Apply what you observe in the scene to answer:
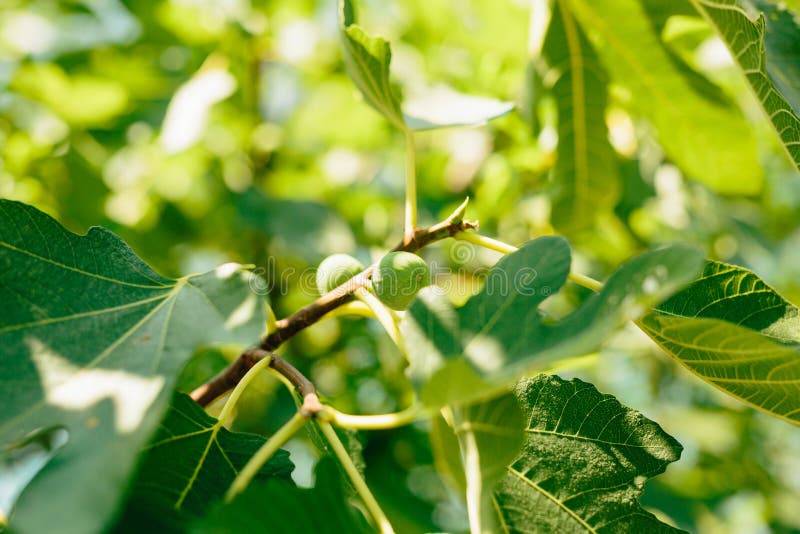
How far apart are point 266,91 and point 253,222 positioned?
2.82 feet

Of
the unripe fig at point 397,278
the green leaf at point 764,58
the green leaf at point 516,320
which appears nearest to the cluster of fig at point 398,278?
the unripe fig at point 397,278

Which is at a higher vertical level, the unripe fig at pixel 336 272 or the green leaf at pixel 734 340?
the unripe fig at pixel 336 272

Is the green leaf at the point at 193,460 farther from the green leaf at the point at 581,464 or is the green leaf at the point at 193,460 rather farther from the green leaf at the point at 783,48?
the green leaf at the point at 783,48

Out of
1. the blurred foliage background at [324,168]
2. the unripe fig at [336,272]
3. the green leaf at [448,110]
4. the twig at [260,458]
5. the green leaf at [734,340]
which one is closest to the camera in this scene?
the twig at [260,458]

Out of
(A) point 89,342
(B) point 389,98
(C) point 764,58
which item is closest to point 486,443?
(A) point 89,342

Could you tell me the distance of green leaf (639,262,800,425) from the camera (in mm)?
930

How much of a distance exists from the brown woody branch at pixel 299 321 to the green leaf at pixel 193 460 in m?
0.11

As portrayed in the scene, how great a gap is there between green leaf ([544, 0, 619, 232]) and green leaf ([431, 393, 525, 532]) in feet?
4.42

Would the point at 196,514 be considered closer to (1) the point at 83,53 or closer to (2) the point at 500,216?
(2) the point at 500,216

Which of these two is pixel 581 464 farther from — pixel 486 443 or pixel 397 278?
pixel 397 278

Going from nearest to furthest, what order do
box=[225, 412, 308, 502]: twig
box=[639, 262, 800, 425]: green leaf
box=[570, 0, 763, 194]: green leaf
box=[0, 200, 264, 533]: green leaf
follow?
1. box=[0, 200, 264, 533]: green leaf
2. box=[225, 412, 308, 502]: twig
3. box=[639, 262, 800, 425]: green leaf
4. box=[570, 0, 763, 194]: green leaf

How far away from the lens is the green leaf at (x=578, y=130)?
190 centimetres

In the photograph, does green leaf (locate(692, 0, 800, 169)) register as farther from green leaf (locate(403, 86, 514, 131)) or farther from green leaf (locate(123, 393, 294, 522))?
green leaf (locate(123, 393, 294, 522))

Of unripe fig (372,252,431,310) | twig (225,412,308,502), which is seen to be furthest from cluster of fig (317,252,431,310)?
twig (225,412,308,502)
